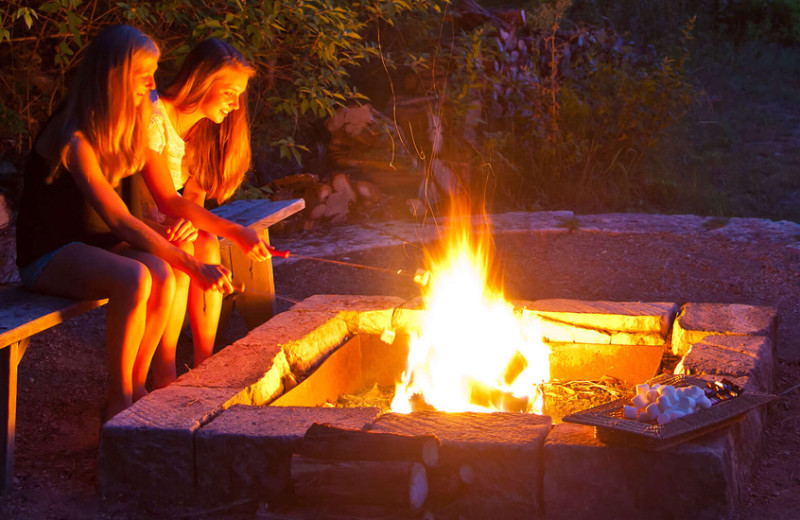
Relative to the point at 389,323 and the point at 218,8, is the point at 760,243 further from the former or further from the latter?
the point at 218,8

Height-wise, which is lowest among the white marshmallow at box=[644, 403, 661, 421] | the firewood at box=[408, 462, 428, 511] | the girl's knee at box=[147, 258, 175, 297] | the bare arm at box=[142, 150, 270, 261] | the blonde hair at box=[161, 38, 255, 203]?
the firewood at box=[408, 462, 428, 511]

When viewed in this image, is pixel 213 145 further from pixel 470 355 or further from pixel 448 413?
pixel 448 413

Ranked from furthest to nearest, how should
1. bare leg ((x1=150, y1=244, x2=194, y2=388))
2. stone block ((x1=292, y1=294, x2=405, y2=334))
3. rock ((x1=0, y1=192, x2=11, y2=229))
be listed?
rock ((x1=0, y1=192, x2=11, y2=229)) → stone block ((x1=292, y1=294, x2=405, y2=334)) → bare leg ((x1=150, y1=244, x2=194, y2=388))

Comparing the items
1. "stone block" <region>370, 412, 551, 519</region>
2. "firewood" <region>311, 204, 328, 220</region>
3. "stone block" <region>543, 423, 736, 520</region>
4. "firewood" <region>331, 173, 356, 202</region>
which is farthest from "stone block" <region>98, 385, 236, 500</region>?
"firewood" <region>331, 173, 356, 202</region>

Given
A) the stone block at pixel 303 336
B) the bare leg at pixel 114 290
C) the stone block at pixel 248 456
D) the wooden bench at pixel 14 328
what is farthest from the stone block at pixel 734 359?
the wooden bench at pixel 14 328

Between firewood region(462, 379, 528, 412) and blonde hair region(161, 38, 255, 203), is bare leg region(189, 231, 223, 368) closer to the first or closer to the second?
blonde hair region(161, 38, 255, 203)

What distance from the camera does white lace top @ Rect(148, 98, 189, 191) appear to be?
307 centimetres

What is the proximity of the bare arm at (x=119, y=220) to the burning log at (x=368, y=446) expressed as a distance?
694 millimetres

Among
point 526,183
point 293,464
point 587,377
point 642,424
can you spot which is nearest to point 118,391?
point 293,464

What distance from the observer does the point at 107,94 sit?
2.68 meters

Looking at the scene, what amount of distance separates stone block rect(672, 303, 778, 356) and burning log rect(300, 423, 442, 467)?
1.46 m

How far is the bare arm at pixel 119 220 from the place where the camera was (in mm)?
2658

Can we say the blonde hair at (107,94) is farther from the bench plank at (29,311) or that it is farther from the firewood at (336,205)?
the firewood at (336,205)

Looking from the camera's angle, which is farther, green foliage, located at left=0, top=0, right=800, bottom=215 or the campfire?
green foliage, located at left=0, top=0, right=800, bottom=215
